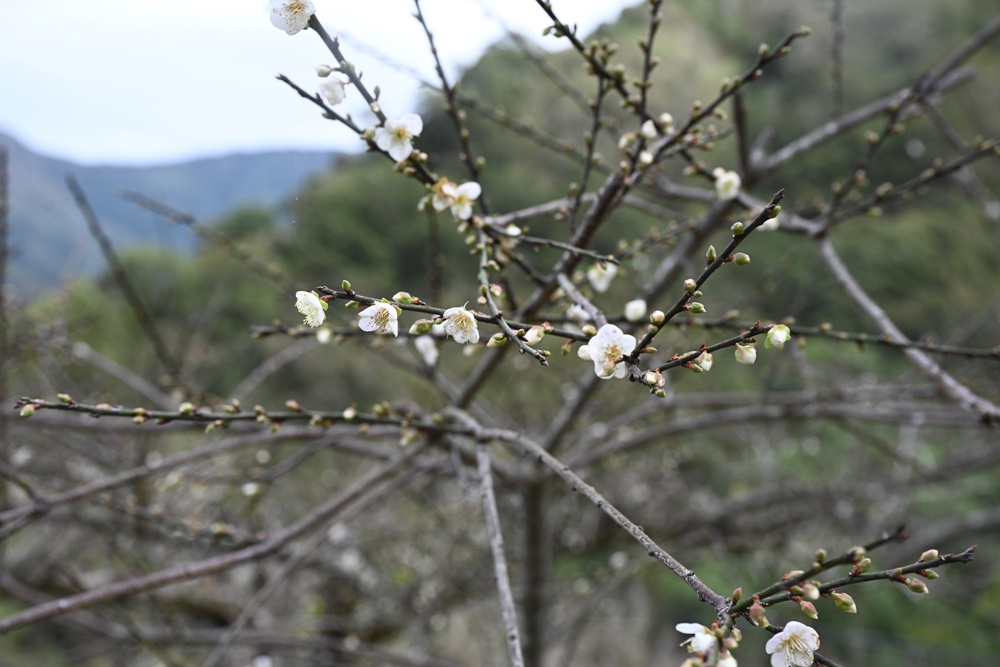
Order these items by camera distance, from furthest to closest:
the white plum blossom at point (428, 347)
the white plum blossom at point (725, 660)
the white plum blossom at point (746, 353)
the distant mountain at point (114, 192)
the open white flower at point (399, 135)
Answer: the distant mountain at point (114, 192) → the white plum blossom at point (428, 347) → the open white flower at point (399, 135) → the white plum blossom at point (746, 353) → the white plum blossom at point (725, 660)

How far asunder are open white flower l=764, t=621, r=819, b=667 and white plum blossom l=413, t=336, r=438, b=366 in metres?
0.64

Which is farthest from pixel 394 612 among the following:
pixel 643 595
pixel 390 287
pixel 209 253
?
pixel 209 253

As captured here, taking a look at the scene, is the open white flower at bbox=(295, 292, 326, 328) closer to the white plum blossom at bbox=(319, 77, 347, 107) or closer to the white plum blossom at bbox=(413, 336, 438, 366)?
the white plum blossom at bbox=(319, 77, 347, 107)

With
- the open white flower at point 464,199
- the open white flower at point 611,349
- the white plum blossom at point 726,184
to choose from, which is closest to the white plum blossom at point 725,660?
the open white flower at point 611,349

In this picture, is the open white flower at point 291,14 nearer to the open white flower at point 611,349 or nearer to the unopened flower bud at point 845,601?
the open white flower at point 611,349

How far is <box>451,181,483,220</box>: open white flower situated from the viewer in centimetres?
71

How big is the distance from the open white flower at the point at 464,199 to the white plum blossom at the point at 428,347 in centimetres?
32

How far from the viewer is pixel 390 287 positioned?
23.6 ft

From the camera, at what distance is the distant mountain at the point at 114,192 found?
1163mm

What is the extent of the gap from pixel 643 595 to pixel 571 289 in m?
3.92

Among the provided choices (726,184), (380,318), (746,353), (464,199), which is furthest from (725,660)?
(726,184)

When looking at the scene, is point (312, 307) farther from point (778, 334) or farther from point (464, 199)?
point (778, 334)

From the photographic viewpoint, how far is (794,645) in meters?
0.51

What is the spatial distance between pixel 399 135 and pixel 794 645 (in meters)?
0.60
